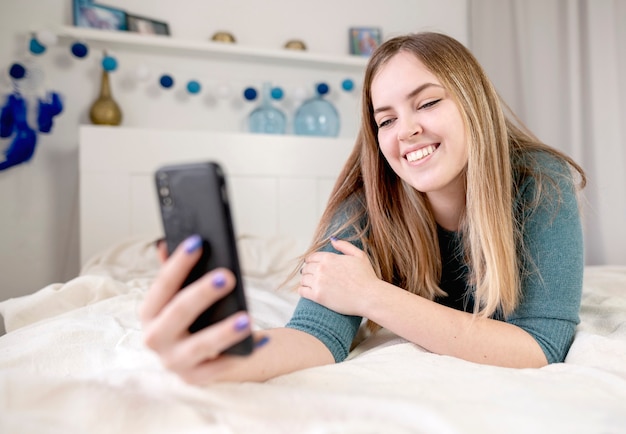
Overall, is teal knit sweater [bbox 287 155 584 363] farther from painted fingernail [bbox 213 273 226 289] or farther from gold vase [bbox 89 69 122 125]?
gold vase [bbox 89 69 122 125]

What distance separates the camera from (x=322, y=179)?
8.11 ft

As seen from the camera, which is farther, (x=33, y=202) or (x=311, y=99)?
(x=311, y=99)

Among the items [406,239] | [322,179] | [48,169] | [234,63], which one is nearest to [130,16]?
[234,63]

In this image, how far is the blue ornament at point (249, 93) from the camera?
2469mm

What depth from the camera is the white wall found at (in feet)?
7.50

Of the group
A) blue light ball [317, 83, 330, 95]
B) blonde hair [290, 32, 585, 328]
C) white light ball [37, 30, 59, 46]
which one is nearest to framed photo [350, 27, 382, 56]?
blue light ball [317, 83, 330, 95]

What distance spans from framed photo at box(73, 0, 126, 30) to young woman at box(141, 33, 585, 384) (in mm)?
1654

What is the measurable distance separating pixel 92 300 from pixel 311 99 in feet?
5.12

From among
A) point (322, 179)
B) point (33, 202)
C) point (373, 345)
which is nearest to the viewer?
point (373, 345)

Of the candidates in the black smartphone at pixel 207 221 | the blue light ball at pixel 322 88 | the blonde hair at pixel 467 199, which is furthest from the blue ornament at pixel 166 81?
the black smartphone at pixel 207 221

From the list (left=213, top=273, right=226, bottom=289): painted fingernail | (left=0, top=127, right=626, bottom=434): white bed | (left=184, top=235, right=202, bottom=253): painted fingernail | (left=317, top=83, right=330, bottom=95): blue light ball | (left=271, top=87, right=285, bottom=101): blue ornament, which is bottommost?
(left=0, top=127, right=626, bottom=434): white bed

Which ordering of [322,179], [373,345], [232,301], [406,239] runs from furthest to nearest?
[322,179] → [406,239] → [373,345] → [232,301]

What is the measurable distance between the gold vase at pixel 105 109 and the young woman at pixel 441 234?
4.80 ft

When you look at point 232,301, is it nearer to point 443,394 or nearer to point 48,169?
point 443,394
